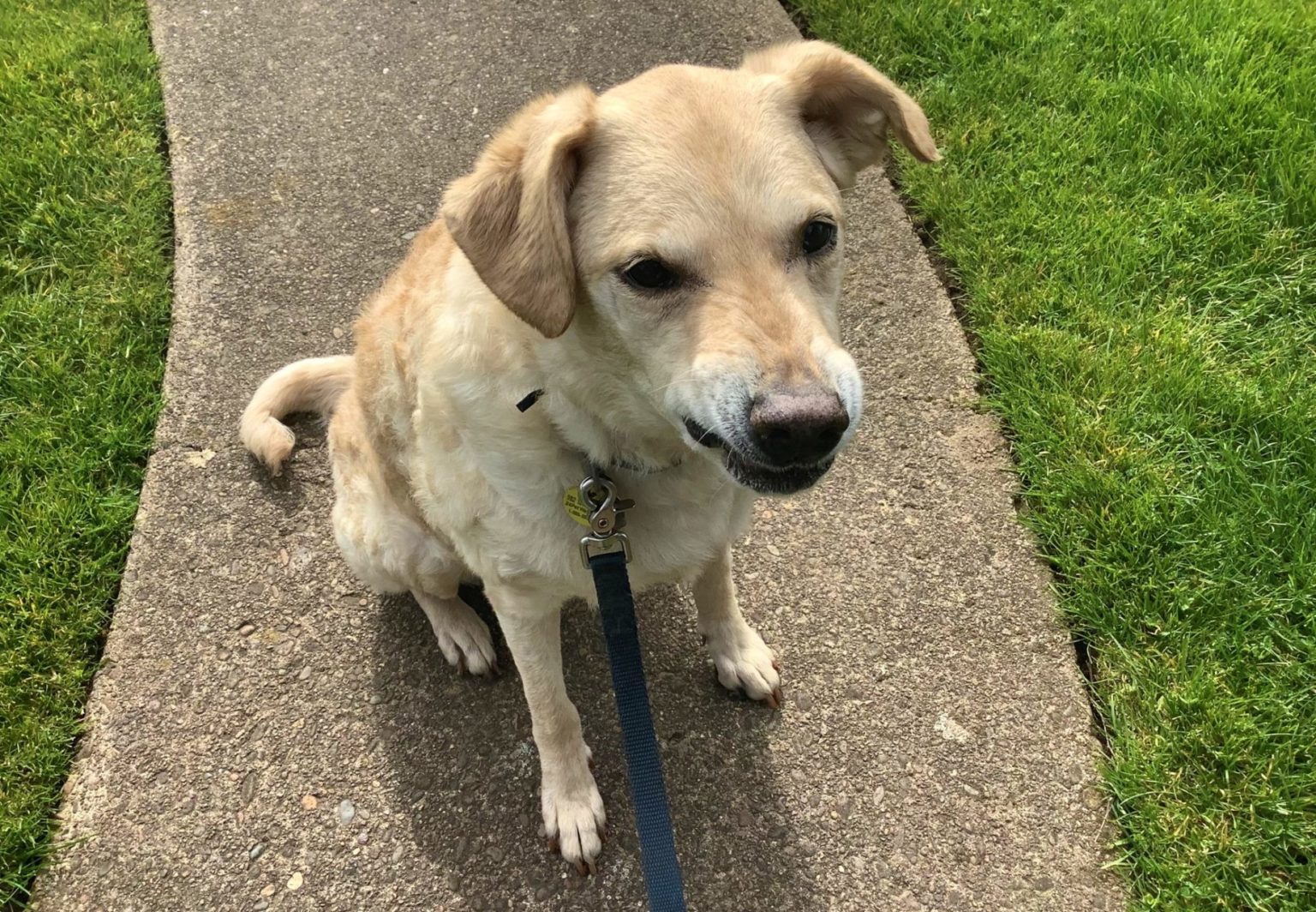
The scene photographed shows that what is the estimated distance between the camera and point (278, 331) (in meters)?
3.66

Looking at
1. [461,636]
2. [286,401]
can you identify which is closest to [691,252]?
[461,636]

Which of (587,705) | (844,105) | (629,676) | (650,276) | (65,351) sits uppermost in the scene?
(844,105)

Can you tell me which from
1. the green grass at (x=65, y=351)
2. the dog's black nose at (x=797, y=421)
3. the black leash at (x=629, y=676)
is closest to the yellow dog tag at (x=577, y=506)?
the black leash at (x=629, y=676)

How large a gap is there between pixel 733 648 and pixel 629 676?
0.71 metres

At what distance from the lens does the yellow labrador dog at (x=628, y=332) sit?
5.37 ft

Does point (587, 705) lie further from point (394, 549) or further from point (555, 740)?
point (394, 549)

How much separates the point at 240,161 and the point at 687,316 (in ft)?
12.4

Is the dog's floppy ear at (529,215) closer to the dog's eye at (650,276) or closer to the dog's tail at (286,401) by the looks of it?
the dog's eye at (650,276)

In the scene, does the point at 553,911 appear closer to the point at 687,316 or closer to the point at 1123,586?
the point at 687,316

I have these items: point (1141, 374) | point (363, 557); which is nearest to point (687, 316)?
point (363, 557)

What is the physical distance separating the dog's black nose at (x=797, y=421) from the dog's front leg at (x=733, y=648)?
3.56 feet

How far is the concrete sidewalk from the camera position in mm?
2355

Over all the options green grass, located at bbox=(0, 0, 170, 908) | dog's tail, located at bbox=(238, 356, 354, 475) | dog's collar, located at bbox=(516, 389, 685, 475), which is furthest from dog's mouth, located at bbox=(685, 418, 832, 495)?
green grass, located at bbox=(0, 0, 170, 908)

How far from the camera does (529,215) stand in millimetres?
1714
